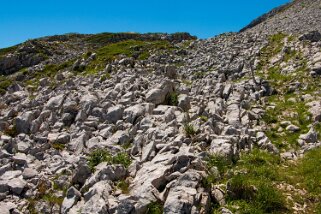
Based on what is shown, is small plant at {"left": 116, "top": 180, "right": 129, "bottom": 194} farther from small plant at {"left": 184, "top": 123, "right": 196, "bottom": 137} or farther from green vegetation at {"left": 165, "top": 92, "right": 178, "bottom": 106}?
Result: green vegetation at {"left": 165, "top": 92, "right": 178, "bottom": 106}

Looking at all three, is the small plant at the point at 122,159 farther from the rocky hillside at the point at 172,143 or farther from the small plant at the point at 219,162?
the small plant at the point at 219,162

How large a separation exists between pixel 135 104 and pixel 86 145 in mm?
6031

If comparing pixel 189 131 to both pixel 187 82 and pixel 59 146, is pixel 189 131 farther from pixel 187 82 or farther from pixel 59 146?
pixel 187 82

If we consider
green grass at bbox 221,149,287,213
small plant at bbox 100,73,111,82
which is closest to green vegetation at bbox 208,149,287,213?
green grass at bbox 221,149,287,213

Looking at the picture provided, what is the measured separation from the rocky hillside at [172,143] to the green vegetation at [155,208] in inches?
1.8

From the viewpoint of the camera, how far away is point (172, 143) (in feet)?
64.3

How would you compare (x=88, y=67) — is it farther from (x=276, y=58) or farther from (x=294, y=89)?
(x=294, y=89)

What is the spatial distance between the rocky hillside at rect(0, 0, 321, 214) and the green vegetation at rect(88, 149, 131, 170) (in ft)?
0.19

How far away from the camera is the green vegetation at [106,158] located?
19688mm

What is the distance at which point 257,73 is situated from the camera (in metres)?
38.4

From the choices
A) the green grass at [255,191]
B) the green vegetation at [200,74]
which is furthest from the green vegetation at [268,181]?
the green vegetation at [200,74]

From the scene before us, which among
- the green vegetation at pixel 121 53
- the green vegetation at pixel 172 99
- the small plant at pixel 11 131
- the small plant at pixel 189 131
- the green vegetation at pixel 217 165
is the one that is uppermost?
the green vegetation at pixel 121 53

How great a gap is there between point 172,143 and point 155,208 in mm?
5308

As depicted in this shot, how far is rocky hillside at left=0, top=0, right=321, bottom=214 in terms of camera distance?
16047mm
